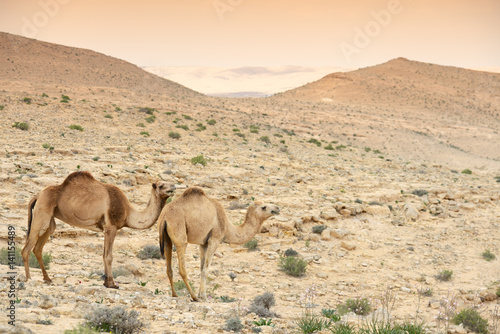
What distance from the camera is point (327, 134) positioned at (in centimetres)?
4700

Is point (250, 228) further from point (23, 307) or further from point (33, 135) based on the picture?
point (33, 135)

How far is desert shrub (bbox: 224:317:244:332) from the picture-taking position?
5.96m

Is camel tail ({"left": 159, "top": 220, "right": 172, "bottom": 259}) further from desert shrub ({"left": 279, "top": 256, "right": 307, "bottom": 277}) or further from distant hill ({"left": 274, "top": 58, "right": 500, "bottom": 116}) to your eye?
distant hill ({"left": 274, "top": 58, "right": 500, "bottom": 116})

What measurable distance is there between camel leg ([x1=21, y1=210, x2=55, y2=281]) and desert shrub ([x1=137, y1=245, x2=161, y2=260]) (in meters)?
3.64

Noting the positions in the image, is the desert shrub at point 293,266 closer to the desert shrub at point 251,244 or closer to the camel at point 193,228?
the desert shrub at point 251,244

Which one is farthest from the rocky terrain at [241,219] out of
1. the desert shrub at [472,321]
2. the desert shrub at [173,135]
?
the desert shrub at [472,321]

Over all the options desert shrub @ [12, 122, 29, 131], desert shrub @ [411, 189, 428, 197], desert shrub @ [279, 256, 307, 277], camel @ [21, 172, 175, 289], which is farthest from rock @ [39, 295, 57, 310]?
desert shrub @ [12, 122, 29, 131]

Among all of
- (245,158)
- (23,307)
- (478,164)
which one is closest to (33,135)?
(245,158)

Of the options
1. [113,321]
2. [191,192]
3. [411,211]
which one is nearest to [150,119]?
[411,211]

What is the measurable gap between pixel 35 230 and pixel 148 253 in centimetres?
385

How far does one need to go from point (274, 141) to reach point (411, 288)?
76.8 ft

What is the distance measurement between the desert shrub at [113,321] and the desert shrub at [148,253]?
5.24 metres

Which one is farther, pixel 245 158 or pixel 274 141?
pixel 274 141

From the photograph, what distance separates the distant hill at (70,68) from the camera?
61750 mm
